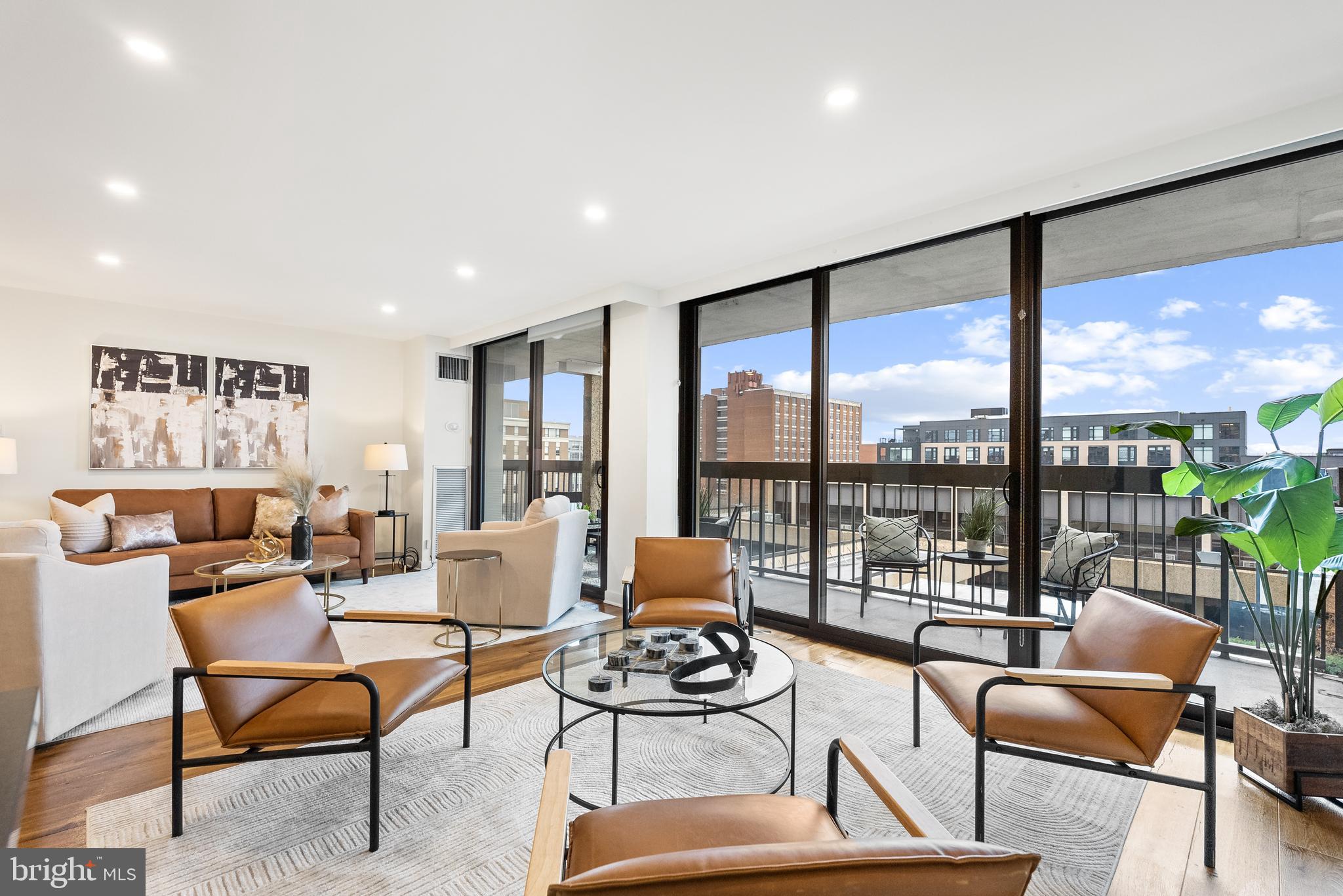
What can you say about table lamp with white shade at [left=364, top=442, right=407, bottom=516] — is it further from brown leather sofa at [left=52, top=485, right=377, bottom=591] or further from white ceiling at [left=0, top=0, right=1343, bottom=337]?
white ceiling at [left=0, top=0, right=1343, bottom=337]

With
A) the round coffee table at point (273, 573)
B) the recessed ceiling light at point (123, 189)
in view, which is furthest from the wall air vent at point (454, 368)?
the recessed ceiling light at point (123, 189)

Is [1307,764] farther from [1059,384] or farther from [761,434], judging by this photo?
[761,434]

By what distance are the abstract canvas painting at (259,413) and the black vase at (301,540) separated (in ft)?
6.80

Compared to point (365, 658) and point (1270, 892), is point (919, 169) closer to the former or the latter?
point (1270, 892)

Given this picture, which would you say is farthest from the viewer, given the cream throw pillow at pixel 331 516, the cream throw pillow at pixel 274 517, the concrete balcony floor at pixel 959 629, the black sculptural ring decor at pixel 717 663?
the cream throw pillow at pixel 331 516

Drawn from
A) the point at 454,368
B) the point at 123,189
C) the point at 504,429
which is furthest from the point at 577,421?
the point at 123,189

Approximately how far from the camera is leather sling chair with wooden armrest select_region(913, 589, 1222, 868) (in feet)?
6.03

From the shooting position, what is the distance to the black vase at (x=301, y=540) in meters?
4.54

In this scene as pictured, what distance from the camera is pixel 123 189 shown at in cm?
320

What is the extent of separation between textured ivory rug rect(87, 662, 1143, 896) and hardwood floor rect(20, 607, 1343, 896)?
0.08 m

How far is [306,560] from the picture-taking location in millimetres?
4586

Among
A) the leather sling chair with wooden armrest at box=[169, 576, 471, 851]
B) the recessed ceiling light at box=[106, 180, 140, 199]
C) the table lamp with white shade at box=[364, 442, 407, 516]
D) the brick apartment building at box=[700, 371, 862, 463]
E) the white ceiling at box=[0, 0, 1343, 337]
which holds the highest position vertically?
the white ceiling at box=[0, 0, 1343, 337]

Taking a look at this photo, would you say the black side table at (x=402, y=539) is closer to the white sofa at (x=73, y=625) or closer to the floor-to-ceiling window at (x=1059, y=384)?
the white sofa at (x=73, y=625)

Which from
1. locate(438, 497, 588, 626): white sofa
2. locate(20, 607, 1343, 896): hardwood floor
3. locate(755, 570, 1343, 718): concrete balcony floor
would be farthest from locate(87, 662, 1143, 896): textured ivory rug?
locate(438, 497, 588, 626): white sofa
